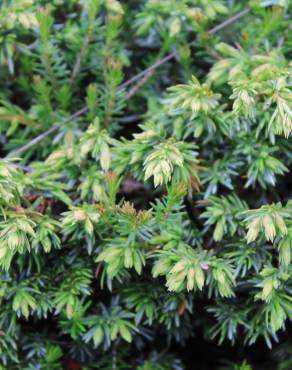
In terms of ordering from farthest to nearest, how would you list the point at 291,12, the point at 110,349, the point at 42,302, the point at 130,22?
the point at 130,22
the point at 291,12
the point at 110,349
the point at 42,302

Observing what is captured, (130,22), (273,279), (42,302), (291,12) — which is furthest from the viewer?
(130,22)

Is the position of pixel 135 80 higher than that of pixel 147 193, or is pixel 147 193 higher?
pixel 135 80

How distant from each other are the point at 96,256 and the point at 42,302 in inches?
7.9

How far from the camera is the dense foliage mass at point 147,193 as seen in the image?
1470 millimetres

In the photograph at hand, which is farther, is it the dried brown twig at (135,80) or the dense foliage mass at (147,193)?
the dried brown twig at (135,80)

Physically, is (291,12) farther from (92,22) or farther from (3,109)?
(3,109)

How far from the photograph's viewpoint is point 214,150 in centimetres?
174

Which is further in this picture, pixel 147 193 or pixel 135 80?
pixel 135 80

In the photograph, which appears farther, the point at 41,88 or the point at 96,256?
the point at 41,88

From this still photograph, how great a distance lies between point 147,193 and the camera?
1.81 metres

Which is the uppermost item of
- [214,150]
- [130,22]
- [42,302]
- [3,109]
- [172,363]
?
[130,22]

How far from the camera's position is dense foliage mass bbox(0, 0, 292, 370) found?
147 cm

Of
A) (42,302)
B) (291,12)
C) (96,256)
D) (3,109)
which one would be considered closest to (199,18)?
(291,12)

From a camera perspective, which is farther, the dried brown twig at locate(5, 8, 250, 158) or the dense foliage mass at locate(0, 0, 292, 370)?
the dried brown twig at locate(5, 8, 250, 158)
